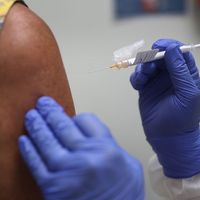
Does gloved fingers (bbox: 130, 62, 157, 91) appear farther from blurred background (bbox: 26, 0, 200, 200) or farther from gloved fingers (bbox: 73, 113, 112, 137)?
gloved fingers (bbox: 73, 113, 112, 137)

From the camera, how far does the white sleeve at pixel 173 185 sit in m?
1.21

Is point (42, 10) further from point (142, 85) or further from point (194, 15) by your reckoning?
point (194, 15)

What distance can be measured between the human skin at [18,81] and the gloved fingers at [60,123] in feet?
0.14

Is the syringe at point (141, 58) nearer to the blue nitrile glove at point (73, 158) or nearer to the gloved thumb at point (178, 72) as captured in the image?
the gloved thumb at point (178, 72)

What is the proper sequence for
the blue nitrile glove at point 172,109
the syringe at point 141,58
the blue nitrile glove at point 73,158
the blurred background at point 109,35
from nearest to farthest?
1. the blue nitrile glove at point 73,158
2. the syringe at point 141,58
3. the blue nitrile glove at point 172,109
4. the blurred background at point 109,35

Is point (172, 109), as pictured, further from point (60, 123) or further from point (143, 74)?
point (60, 123)

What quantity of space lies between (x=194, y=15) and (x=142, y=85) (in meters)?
0.50

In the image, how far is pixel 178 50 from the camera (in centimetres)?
106

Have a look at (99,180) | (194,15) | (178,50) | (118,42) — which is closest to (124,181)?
(99,180)

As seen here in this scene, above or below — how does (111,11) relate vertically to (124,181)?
above

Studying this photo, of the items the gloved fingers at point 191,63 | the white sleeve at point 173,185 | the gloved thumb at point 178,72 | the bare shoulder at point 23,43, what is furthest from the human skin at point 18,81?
the white sleeve at point 173,185

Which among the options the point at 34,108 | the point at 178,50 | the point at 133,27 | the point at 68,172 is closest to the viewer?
the point at 68,172

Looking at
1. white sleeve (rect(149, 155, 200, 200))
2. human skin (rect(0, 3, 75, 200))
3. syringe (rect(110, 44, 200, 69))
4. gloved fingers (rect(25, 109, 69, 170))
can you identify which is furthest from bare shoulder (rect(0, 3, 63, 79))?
white sleeve (rect(149, 155, 200, 200))

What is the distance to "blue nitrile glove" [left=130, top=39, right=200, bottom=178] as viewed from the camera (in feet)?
3.57
